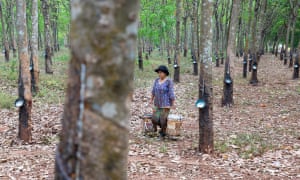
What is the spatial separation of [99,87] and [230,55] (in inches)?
414

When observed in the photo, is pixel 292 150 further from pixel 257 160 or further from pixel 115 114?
pixel 115 114

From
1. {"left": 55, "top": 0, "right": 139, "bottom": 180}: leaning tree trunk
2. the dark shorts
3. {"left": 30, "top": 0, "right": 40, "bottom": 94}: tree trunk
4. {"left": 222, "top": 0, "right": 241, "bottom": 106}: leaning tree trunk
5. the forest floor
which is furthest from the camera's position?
{"left": 30, "top": 0, "right": 40, "bottom": 94}: tree trunk

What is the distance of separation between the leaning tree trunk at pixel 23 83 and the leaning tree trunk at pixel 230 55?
692 cm

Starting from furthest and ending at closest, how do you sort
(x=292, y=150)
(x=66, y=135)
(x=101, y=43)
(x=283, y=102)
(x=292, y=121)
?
(x=283, y=102) → (x=292, y=121) → (x=292, y=150) → (x=66, y=135) → (x=101, y=43)

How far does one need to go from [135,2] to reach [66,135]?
828 millimetres

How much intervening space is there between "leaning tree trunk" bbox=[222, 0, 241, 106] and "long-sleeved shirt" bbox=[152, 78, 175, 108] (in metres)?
4.52

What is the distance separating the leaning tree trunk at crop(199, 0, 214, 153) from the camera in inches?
269

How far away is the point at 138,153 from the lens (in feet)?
23.3

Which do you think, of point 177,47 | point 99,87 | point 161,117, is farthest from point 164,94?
point 177,47

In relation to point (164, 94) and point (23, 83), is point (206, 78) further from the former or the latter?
point (23, 83)

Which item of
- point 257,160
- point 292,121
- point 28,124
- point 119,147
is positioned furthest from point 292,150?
point 119,147

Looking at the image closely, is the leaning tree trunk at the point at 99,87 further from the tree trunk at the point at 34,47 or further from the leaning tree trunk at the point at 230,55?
the tree trunk at the point at 34,47

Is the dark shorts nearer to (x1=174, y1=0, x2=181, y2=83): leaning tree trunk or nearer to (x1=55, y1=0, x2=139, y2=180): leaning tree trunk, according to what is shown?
(x1=55, y1=0, x2=139, y2=180): leaning tree trunk

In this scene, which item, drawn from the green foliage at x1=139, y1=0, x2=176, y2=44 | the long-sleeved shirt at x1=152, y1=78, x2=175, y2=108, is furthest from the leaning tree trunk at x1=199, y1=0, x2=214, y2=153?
the green foliage at x1=139, y1=0, x2=176, y2=44
